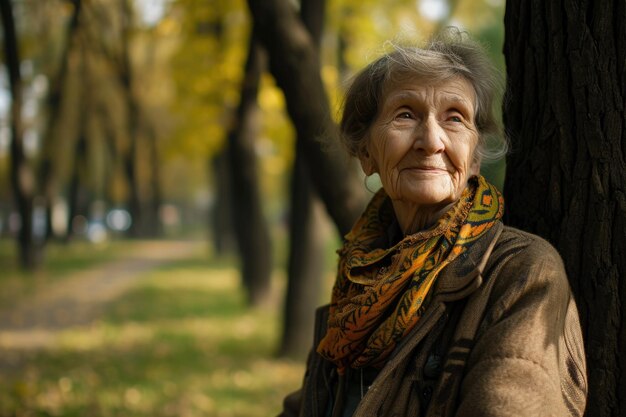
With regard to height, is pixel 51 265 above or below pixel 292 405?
below

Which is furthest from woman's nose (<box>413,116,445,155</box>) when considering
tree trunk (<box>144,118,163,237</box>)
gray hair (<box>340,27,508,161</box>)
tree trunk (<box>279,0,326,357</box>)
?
tree trunk (<box>144,118,163,237</box>)

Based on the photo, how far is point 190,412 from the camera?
6.68 metres

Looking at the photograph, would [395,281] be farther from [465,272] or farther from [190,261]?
[190,261]

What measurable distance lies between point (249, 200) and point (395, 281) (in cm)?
1078

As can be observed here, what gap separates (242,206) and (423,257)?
36.0 ft

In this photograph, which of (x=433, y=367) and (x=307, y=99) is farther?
(x=307, y=99)

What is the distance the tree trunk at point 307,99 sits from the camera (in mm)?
3838

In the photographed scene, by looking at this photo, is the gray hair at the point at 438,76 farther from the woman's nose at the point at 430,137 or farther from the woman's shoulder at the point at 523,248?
the woman's shoulder at the point at 523,248

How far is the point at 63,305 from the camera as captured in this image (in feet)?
47.3

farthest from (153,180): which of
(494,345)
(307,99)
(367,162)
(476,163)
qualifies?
(494,345)

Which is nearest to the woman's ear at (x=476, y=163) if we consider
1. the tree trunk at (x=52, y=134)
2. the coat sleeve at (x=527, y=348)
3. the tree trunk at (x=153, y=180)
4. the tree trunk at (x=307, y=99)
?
the coat sleeve at (x=527, y=348)

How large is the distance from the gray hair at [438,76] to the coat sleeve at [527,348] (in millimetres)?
530

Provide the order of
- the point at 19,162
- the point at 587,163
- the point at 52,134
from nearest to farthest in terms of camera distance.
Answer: the point at 587,163 → the point at 19,162 → the point at 52,134

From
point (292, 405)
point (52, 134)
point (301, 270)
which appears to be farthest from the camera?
point (52, 134)
